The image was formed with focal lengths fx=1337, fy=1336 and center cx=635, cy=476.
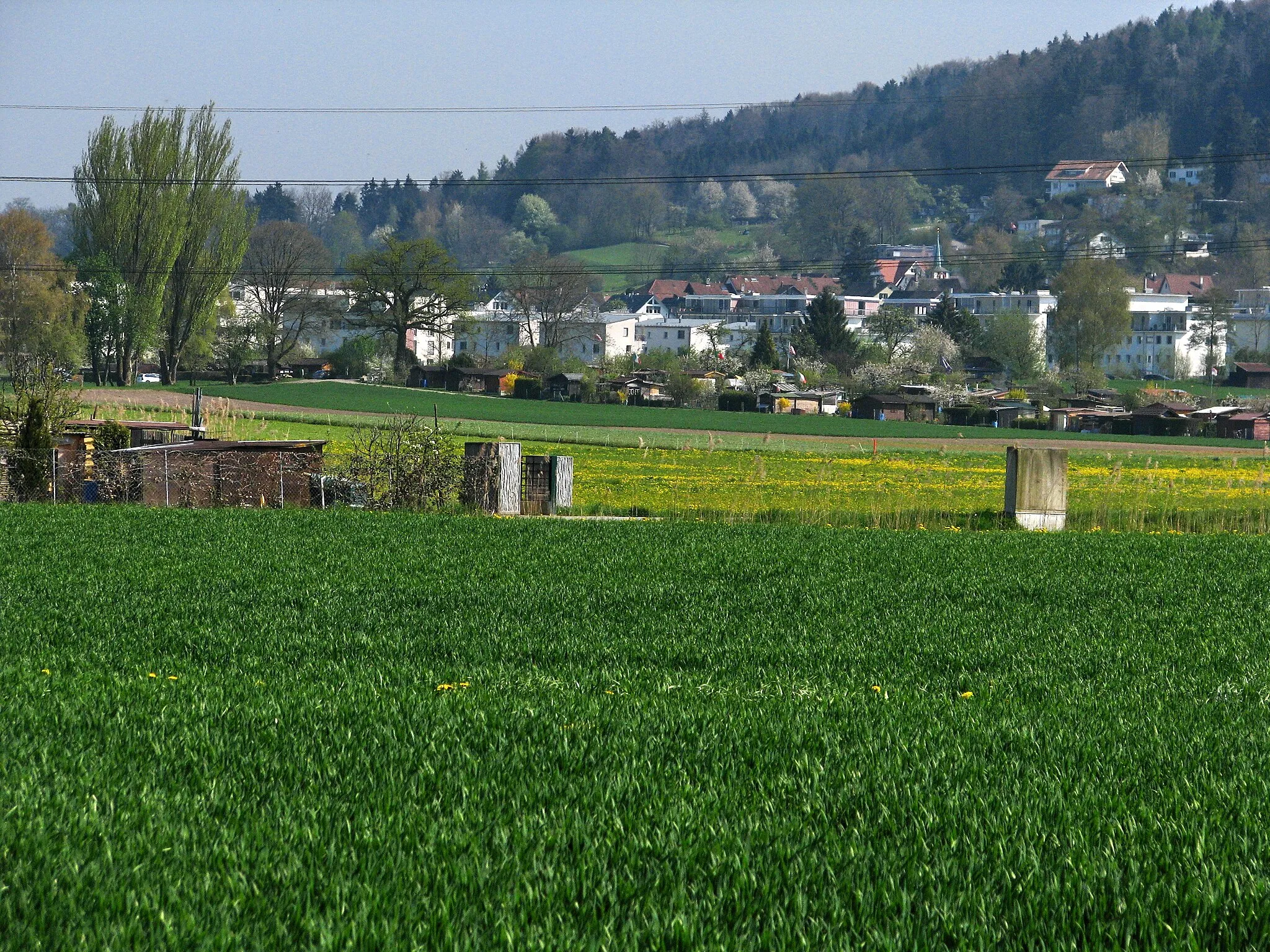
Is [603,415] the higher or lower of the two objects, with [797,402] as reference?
lower

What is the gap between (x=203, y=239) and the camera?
96125mm

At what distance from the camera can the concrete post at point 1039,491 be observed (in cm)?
2731

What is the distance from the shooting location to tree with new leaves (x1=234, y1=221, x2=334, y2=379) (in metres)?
122

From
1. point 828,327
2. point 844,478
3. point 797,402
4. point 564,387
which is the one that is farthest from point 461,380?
point 844,478

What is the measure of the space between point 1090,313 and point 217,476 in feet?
447

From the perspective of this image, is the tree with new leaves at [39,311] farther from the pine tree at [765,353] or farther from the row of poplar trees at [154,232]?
the pine tree at [765,353]

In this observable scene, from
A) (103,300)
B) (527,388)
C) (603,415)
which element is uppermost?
(103,300)

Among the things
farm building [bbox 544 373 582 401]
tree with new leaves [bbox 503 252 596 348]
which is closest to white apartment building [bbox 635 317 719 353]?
tree with new leaves [bbox 503 252 596 348]

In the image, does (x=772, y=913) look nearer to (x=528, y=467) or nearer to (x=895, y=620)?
(x=895, y=620)

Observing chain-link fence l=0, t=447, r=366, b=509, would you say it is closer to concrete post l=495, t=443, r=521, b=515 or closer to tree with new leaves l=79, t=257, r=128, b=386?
concrete post l=495, t=443, r=521, b=515

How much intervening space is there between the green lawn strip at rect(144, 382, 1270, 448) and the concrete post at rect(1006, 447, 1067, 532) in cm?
4970

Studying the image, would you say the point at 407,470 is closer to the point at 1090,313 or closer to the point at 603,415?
the point at 603,415

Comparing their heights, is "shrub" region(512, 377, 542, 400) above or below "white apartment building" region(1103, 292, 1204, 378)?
below

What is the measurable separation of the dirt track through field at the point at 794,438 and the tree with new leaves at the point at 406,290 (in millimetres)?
36455
